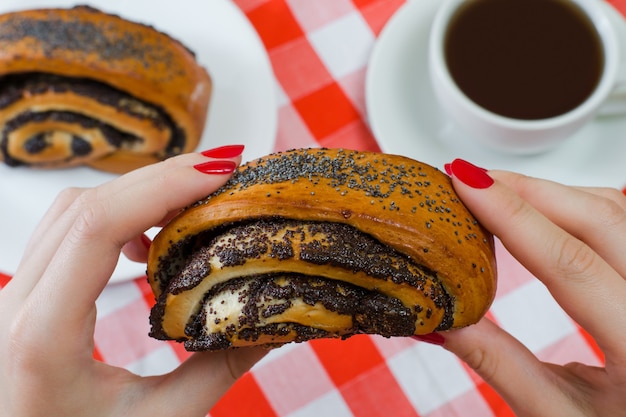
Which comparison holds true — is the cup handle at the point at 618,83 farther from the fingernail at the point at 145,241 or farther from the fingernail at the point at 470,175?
the fingernail at the point at 145,241

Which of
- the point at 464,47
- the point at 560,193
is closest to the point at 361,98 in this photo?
the point at 464,47

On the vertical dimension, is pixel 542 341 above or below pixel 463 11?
below

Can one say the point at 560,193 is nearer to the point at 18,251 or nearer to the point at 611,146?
the point at 611,146

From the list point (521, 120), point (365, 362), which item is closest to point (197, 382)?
point (365, 362)

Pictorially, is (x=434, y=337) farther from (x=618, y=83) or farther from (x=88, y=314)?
(x=618, y=83)

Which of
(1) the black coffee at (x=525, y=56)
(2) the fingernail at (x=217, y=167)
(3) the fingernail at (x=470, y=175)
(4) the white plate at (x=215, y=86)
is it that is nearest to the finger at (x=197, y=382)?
(2) the fingernail at (x=217, y=167)

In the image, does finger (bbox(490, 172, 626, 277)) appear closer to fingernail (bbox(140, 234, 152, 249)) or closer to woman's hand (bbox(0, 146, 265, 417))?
woman's hand (bbox(0, 146, 265, 417))
